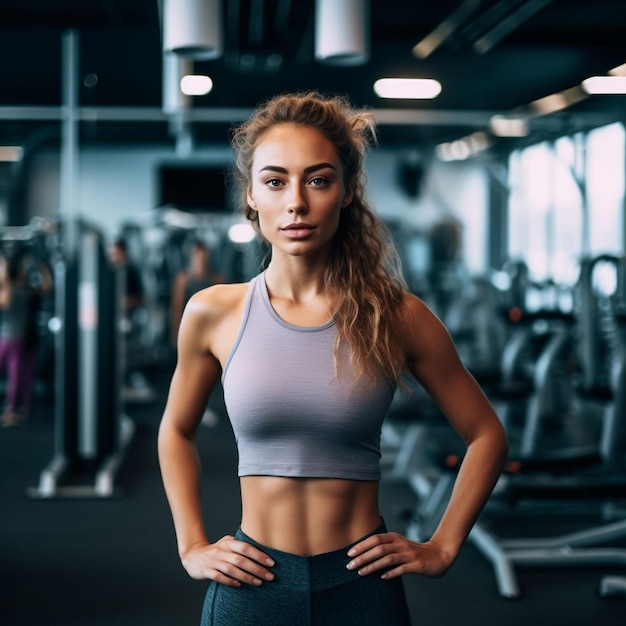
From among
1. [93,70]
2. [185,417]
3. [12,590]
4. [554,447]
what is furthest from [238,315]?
[93,70]

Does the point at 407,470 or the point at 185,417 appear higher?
the point at 185,417

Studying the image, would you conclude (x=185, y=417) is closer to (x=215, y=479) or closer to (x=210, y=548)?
(x=210, y=548)

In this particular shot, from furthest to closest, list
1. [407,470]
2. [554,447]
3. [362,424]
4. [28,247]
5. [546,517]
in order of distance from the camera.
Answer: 1. [28,247]
2. [554,447]
3. [407,470]
4. [546,517]
5. [362,424]

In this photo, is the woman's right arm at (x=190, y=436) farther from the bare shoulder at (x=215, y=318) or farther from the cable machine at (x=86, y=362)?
the cable machine at (x=86, y=362)

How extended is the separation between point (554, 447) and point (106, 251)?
9.87 ft

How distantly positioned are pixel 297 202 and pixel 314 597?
502 millimetres

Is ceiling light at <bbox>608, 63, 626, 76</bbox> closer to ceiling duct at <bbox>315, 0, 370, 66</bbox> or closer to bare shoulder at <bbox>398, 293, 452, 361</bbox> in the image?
ceiling duct at <bbox>315, 0, 370, 66</bbox>

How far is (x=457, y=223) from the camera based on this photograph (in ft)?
39.0

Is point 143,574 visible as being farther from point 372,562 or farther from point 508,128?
point 508,128

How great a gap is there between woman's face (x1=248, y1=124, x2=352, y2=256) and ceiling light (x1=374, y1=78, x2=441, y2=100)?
8091 millimetres

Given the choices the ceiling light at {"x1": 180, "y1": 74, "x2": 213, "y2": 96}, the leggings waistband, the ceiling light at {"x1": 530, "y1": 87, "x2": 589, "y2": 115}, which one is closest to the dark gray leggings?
the leggings waistband

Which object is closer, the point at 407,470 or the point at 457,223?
the point at 407,470

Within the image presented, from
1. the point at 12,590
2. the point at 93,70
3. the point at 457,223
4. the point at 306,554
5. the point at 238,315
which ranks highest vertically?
the point at 93,70

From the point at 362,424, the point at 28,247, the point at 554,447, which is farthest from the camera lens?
the point at 28,247
